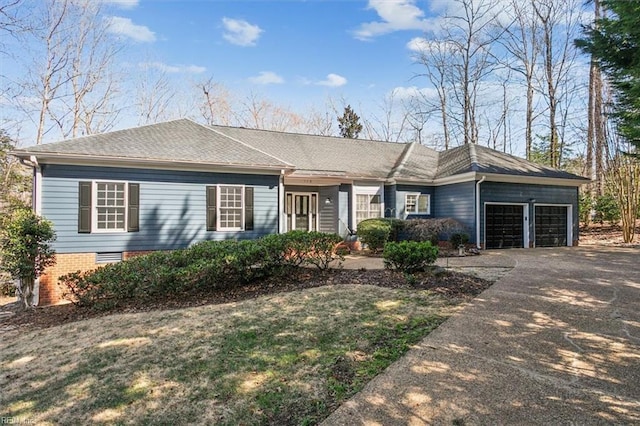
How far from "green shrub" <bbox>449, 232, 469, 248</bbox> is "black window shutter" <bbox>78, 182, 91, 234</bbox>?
39.7 feet

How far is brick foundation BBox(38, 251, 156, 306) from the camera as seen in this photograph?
888 centimetres

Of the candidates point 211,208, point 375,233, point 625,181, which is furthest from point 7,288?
point 625,181

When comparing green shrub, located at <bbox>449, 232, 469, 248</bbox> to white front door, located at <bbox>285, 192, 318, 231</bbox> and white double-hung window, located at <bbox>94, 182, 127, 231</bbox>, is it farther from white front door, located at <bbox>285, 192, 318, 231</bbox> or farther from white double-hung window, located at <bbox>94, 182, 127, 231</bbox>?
white double-hung window, located at <bbox>94, 182, 127, 231</bbox>

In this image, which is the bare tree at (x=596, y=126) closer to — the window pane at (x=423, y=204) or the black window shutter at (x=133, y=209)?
the window pane at (x=423, y=204)

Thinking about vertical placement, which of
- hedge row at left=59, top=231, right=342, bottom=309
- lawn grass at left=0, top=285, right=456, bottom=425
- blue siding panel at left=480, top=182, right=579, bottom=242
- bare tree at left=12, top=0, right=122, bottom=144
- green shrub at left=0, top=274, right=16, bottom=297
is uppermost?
bare tree at left=12, top=0, right=122, bottom=144

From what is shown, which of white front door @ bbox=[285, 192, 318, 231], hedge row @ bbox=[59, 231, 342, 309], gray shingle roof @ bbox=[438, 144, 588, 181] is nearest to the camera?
A: hedge row @ bbox=[59, 231, 342, 309]

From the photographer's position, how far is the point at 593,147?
1956cm

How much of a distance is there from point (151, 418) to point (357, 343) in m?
2.28

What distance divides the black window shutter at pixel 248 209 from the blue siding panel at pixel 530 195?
8.70m

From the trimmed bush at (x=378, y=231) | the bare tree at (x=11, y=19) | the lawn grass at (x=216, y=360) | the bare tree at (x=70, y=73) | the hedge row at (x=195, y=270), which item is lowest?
the lawn grass at (x=216, y=360)

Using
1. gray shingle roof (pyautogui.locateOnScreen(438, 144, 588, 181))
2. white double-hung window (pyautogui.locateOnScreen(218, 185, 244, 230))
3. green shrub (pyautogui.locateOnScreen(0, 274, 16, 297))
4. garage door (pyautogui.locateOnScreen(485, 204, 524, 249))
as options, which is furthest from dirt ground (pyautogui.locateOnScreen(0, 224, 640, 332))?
gray shingle roof (pyautogui.locateOnScreen(438, 144, 588, 181))

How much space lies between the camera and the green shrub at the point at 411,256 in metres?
7.54

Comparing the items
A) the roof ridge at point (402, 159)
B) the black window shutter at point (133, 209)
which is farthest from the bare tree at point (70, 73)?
the roof ridge at point (402, 159)

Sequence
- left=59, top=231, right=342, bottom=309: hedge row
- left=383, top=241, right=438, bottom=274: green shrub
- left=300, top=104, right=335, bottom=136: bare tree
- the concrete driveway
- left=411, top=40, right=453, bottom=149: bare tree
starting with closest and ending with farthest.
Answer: the concrete driveway, left=59, top=231, right=342, bottom=309: hedge row, left=383, top=241, right=438, bottom=274: green shrub, left=411, top=40, right=453, bottom=149: bare tree, left=300, top=104, right=335, bottom=136: bare tree
